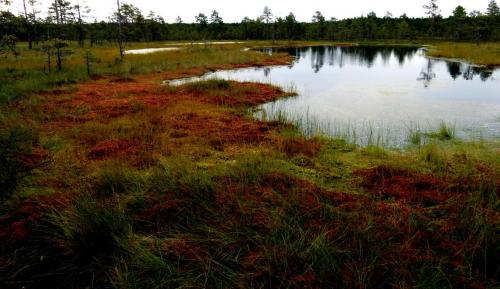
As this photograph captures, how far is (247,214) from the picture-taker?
14.2ft

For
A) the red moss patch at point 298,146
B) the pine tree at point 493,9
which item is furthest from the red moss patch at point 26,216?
the pine tree at point 493,9

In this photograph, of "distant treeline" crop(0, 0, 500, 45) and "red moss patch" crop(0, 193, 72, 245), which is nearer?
"red moss patch" crop(0, 193, 72, 245)

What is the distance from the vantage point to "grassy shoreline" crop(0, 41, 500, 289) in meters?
3.33

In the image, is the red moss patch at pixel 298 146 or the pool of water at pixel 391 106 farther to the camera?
the pool of water at pixel 391 106

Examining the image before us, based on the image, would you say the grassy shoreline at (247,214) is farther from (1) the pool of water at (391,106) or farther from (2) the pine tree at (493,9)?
(2) the pine tree at (493,9)

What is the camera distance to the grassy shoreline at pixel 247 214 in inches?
131

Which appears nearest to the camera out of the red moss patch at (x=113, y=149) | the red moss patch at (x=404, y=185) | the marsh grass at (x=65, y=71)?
the red moss patch at (x=404, y=185)

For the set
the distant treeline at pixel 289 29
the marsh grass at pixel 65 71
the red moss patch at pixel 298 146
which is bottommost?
the red moss patch at pixel 298 146

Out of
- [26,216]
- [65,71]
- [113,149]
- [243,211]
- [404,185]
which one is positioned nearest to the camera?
[243,211]

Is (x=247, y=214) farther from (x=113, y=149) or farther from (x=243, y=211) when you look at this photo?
(x=113, y=149)

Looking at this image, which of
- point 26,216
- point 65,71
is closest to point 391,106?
point 26,216

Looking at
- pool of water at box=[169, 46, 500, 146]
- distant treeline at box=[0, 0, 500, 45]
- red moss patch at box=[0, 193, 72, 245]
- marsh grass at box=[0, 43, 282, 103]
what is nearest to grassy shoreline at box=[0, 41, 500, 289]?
red moss patch at box=[0, 193, 72, 245]

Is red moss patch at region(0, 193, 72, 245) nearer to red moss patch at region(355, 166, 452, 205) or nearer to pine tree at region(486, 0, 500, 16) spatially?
red moss patch at region(355, 166, 452, 205)

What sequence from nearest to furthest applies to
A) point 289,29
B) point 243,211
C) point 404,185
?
point 243,211
point 404,185
point 289,29
